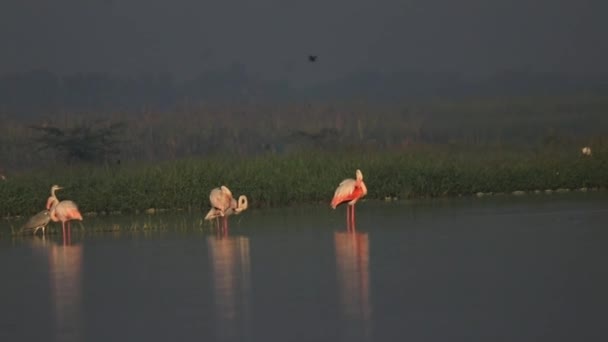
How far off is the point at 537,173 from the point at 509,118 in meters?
7.48

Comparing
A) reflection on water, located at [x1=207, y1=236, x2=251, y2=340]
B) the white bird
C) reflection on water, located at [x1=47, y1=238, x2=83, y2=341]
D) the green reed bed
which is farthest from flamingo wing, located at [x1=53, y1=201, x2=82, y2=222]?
the white bird

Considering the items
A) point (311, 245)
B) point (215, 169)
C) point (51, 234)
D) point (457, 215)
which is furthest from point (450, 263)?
point (215, 169)

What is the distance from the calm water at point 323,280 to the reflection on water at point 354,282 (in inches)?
0.6

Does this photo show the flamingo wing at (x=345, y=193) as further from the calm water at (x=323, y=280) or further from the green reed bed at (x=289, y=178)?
the green reed bed at (x=289, y=178)

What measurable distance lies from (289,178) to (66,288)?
8521mm

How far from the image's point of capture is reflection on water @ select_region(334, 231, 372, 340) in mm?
8914

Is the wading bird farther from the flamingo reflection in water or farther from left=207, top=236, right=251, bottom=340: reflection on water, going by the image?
left=207, top=236, right=251, bottom=340: reflection on water

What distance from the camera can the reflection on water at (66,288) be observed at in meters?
9.40

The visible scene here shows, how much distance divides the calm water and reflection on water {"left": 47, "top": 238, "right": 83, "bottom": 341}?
0.02m

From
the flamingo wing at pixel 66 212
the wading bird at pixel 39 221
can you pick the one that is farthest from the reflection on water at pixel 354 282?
the wading bird at pixel 39 221

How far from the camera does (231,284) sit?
1120 centimetres

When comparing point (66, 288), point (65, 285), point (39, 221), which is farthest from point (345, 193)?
point (66, 288)

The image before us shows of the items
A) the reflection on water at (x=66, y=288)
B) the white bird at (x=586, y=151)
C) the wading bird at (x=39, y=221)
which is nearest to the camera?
the reflection on water at (x=66, y=288)

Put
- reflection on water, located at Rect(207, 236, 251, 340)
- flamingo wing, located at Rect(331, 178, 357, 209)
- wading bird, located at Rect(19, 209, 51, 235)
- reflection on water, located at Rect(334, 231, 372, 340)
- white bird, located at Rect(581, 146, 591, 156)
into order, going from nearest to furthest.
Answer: reflection on water, located at Rect(334, 231, 372, 340) → reflection on water, located at Rect(207, 236, 251, 340) → wading bird, located at Rect(19, 209, 51, 235) → flamingo wing, located at Rect(331, 178, 357, 209) → white bird, located at Rect(581, 146, 591, 156)
